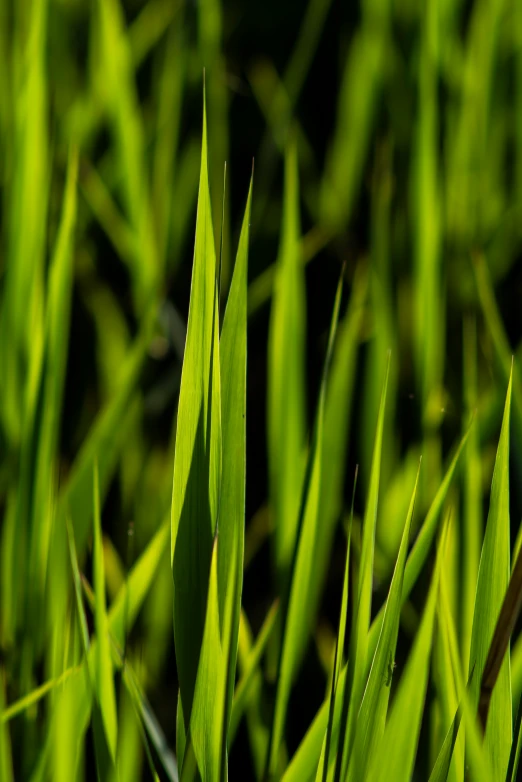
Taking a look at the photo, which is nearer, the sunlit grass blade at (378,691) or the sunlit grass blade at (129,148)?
the sunlit grass blade at (378,691)

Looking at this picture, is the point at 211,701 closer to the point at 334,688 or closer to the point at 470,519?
the point at 334,688

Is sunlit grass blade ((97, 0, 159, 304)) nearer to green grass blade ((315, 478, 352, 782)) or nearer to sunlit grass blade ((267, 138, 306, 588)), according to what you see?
sunlit grass blade ((267, 138, 306, 588))

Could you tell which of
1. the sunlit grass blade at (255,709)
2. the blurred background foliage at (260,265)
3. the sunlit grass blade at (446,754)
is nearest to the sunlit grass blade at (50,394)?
the blurred background foliage at (260,265)

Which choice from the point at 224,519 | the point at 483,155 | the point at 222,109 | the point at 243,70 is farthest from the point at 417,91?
the point at 224,519

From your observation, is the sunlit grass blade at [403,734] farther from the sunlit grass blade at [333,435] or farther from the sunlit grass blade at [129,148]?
the sunlit grass blade at [129,148]

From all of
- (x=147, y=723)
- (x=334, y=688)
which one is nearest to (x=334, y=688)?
(x=334, y=688)

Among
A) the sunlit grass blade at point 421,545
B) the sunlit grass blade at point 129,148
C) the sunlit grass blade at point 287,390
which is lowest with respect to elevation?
the sunlit grass blade at point 421,545

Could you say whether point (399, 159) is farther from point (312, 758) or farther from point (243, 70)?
point (312, 758)
